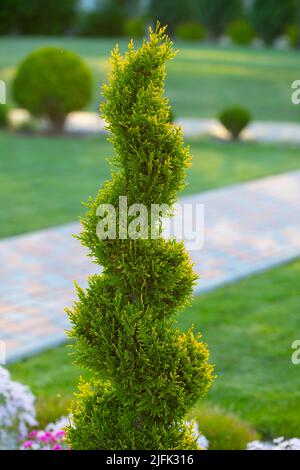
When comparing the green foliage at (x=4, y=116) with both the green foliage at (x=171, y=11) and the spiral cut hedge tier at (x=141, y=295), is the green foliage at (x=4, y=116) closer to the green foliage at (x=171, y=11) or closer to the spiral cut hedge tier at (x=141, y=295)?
the spiral cut hedge tier at (x=141, y=295)

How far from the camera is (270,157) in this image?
16.0 meters

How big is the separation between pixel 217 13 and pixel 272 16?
3.55 m

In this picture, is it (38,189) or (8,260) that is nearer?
(8,260)

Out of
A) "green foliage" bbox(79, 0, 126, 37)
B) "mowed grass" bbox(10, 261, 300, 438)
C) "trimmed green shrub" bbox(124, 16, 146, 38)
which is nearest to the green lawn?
"mowed grass" bbox(10, 261, 300, 438)

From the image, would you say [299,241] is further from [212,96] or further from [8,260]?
[212,96]

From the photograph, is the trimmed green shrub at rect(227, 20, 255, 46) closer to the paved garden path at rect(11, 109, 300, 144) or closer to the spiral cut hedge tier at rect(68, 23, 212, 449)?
the paved garden path at rect(11, 109, 300, 144)

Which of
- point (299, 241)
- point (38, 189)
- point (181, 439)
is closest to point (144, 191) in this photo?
point (181, 439)

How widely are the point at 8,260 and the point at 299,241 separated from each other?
3476 millimetres

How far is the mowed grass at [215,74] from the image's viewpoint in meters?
23.7

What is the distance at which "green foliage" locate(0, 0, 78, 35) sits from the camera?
4231cm

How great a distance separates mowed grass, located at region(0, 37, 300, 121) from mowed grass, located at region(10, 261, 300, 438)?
15032mm

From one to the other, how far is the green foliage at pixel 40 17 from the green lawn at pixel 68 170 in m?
26.5

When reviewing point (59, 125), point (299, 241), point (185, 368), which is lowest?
point (185, 368)
